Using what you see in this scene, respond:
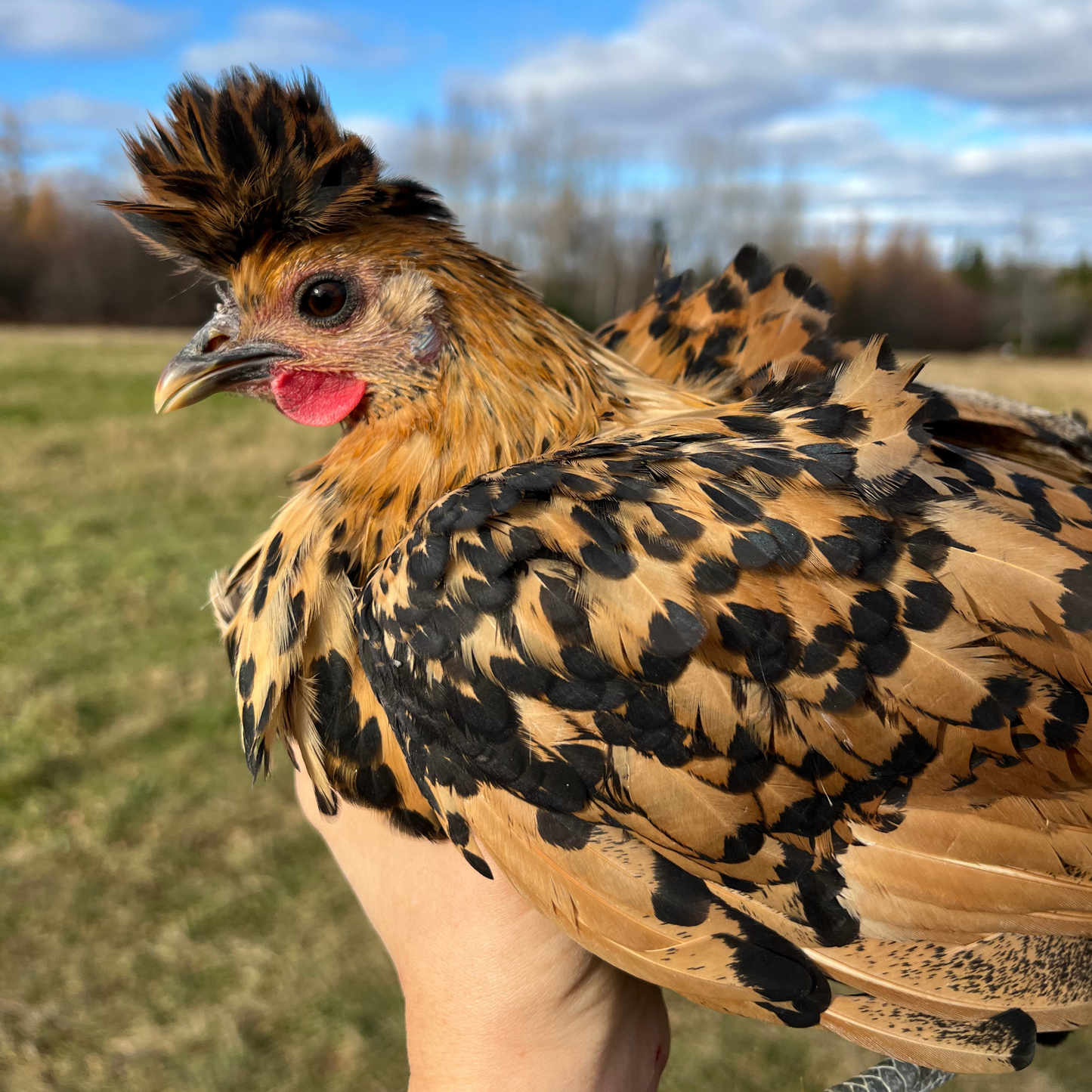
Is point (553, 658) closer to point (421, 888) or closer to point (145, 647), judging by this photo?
point (421, 888)

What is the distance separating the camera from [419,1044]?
215 centimetres

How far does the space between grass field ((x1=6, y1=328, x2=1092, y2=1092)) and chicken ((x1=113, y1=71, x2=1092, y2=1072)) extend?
2.97 meters

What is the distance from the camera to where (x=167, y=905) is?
5.06 metres

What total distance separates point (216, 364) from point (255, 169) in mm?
518

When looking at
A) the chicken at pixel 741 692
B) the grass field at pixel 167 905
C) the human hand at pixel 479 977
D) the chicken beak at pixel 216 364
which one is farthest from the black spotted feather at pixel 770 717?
the grass field at pixel 167 905

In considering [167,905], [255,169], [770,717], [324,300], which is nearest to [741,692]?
[770,717]

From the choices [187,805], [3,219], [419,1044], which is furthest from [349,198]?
[3,219]

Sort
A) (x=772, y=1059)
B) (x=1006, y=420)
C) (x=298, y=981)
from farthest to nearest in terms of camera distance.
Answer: (x=298, y=981) → (x=772, y=1059) → (x=1006, y=420)

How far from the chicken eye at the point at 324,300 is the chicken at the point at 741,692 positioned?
0.16 m

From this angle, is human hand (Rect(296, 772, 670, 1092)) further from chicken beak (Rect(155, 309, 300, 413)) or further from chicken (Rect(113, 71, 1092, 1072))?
chicken beak (Rect(155, 309, 300, 413))

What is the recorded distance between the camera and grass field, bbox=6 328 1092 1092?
14.0 ft

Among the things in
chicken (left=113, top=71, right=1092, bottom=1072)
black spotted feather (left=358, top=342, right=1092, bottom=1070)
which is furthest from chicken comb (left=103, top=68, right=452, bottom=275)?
black spotted feather (left=358, top=342, right=1092, bottom=1070)

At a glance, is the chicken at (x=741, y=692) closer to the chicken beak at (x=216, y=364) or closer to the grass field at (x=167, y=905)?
the chicken beak at (x=216, y=364)

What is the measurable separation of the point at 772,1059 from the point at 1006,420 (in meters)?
3.44
